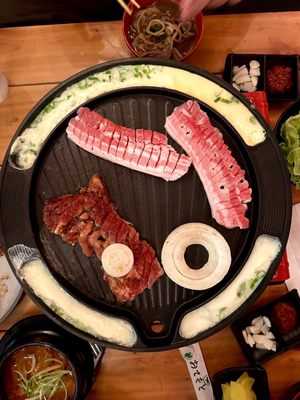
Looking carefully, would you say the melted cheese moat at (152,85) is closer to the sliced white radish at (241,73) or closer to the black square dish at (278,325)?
the sliced white radish at (241,73)

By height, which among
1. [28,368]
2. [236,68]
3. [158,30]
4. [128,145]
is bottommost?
[28,368]

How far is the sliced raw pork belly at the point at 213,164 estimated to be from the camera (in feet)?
Answer: 6.40

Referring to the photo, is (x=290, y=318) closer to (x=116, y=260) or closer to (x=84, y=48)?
(x=116, y=260)

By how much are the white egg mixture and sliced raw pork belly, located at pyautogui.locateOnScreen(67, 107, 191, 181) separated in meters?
0.09

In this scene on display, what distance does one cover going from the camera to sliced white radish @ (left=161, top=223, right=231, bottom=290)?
193 cm

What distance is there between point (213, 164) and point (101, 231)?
1.64 ft

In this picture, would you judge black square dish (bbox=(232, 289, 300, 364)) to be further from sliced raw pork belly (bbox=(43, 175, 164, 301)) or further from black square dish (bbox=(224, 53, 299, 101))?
black square dish (bbox=(224, 53, 299, 101))

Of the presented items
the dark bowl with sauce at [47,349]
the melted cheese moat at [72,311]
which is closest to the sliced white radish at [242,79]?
the melted cheese moat at [72,311]

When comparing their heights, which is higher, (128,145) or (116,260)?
(128,145)

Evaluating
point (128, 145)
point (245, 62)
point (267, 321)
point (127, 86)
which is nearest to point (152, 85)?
point (127, 86)

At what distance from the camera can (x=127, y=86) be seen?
77.9 inches

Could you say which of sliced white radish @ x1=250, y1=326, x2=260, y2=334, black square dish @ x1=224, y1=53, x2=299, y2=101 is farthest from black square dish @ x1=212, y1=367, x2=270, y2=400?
black square dish @ x1=224, y1=53, x2=299, y2=101

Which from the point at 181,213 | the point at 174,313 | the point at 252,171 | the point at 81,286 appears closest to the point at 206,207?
the point at 181,213

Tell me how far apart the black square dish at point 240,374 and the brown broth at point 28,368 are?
0.59 m
